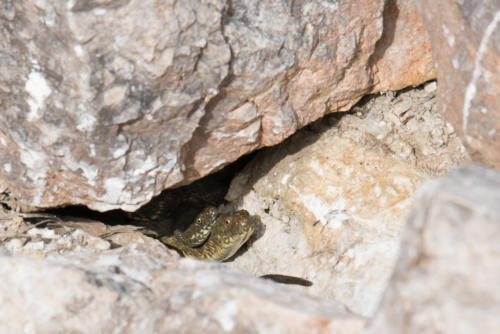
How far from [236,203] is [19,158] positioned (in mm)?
1653

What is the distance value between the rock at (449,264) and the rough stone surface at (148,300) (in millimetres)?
346

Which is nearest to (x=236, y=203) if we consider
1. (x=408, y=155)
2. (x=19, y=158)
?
(x=408, y=155)

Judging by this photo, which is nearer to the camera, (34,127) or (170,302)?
(170,302)

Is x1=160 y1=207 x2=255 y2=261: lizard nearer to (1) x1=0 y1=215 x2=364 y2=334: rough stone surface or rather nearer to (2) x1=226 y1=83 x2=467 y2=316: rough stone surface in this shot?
(2) x1=226 y1=83 x2=467 y2=316: rough stone surface

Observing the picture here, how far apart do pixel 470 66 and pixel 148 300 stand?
175 cm

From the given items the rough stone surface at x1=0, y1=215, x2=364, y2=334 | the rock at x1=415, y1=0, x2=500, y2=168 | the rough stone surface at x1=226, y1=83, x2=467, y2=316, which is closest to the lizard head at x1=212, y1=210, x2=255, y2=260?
the rough stone surface at x1=226, y1=83, x2=467, y2=316

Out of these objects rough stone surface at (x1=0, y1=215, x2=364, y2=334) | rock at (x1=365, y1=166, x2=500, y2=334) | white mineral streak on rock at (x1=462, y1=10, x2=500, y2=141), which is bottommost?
rough stone surface at (x1=0, y1=215, x2=364, y2=334)

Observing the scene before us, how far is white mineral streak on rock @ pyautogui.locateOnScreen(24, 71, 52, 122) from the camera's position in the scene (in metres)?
2.58

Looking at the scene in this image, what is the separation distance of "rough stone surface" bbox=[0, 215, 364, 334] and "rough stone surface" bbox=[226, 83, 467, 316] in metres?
0.97

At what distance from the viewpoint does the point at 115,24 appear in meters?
2.45

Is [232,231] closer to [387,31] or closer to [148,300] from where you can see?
[148,300]

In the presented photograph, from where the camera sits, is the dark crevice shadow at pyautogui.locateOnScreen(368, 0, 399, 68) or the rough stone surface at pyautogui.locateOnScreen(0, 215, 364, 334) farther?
the dark crevice shadow at pyautogui.locateOnScreen(368, 0, 399, 68)

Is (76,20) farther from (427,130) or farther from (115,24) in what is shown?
(427,130)

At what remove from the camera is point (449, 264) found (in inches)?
62.6
